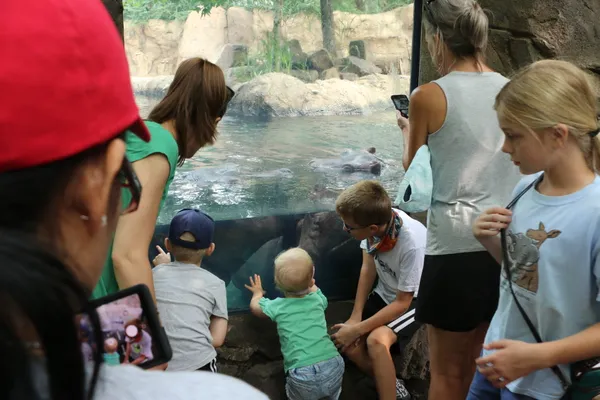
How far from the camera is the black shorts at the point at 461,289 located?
209cm

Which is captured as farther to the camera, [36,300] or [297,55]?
[297,55]

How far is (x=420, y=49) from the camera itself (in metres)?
3.19

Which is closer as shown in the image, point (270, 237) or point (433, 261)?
point (433, 261)

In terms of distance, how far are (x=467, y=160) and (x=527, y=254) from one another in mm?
534

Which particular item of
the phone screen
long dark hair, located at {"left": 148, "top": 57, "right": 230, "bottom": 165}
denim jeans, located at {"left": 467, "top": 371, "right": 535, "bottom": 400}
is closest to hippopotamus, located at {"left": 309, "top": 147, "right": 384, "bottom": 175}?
long dark hair, located at {"left": 148, "top": 57, "right": 230, "bottom": 165}

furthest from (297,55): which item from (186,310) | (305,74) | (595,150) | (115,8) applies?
(595,150)

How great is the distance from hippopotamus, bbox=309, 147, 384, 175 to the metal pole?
1.41 feet

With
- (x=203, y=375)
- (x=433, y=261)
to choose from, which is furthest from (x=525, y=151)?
(x=203, y=375)

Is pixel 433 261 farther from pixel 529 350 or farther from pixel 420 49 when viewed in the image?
pixel 420 49

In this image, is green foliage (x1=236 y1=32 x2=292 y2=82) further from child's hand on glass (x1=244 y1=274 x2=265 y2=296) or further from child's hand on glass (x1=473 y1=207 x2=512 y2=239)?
child's hand on glass (x1=473 y1=207 x2=512 y2=239)

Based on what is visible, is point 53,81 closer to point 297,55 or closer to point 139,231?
point 139,231

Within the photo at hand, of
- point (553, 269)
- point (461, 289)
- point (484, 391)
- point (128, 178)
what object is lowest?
point (484, 391)

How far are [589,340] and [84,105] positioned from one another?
1.33 meters

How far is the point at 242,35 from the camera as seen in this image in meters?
3.06
